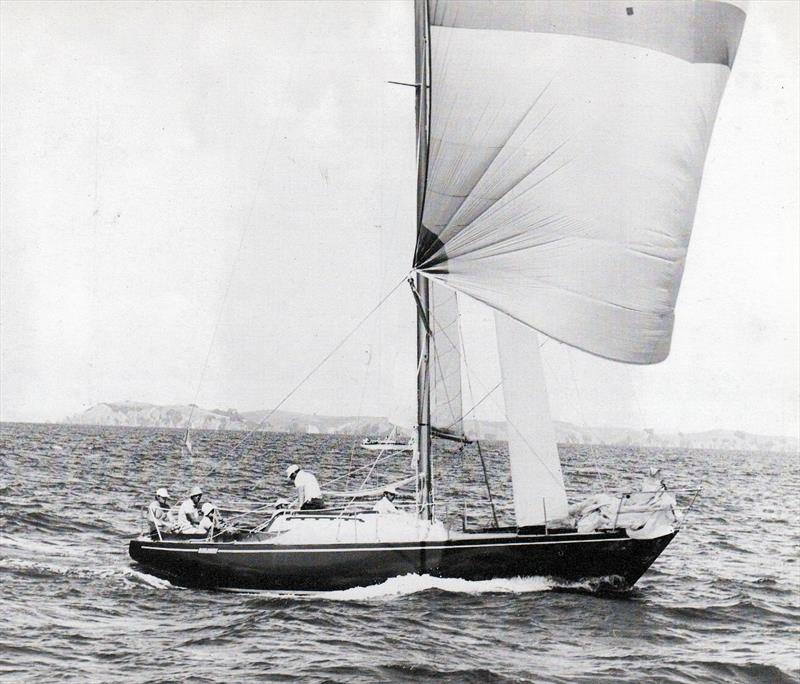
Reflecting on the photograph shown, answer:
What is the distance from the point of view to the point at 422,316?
1372 centimetres

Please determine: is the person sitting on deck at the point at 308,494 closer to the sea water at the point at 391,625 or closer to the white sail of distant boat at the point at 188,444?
the sea water at the point at 391,625

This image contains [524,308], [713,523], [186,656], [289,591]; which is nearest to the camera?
[186,656]

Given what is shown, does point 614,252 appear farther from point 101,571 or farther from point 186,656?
point 101,571

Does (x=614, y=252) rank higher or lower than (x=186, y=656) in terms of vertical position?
higher

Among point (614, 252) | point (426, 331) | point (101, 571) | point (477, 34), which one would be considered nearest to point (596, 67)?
point (477, 34)

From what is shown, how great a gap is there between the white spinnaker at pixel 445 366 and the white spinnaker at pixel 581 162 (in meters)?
2.73

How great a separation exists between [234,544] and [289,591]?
3.65ft

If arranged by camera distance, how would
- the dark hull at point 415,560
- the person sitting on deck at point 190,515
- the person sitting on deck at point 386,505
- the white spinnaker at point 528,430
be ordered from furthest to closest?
1. the person sitting on deck at point 190,515
2. the white spinnaker at point 528,430
3. the person sitting on deck at point 386,505
4. the dark hull at point 415,560

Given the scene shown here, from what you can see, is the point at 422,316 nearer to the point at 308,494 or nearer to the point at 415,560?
the point at 308,494

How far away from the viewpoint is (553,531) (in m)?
13.5

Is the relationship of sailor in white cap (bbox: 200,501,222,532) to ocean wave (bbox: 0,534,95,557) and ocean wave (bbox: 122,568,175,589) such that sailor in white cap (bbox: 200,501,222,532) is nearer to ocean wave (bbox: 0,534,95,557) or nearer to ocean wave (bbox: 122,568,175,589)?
ocean wave (bbox: 122,568,175,589)

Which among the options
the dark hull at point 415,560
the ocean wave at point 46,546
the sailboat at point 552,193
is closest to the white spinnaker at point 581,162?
the sailboat at point 552,193

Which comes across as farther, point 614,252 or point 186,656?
point 614,252

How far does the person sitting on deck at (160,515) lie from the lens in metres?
14.5
